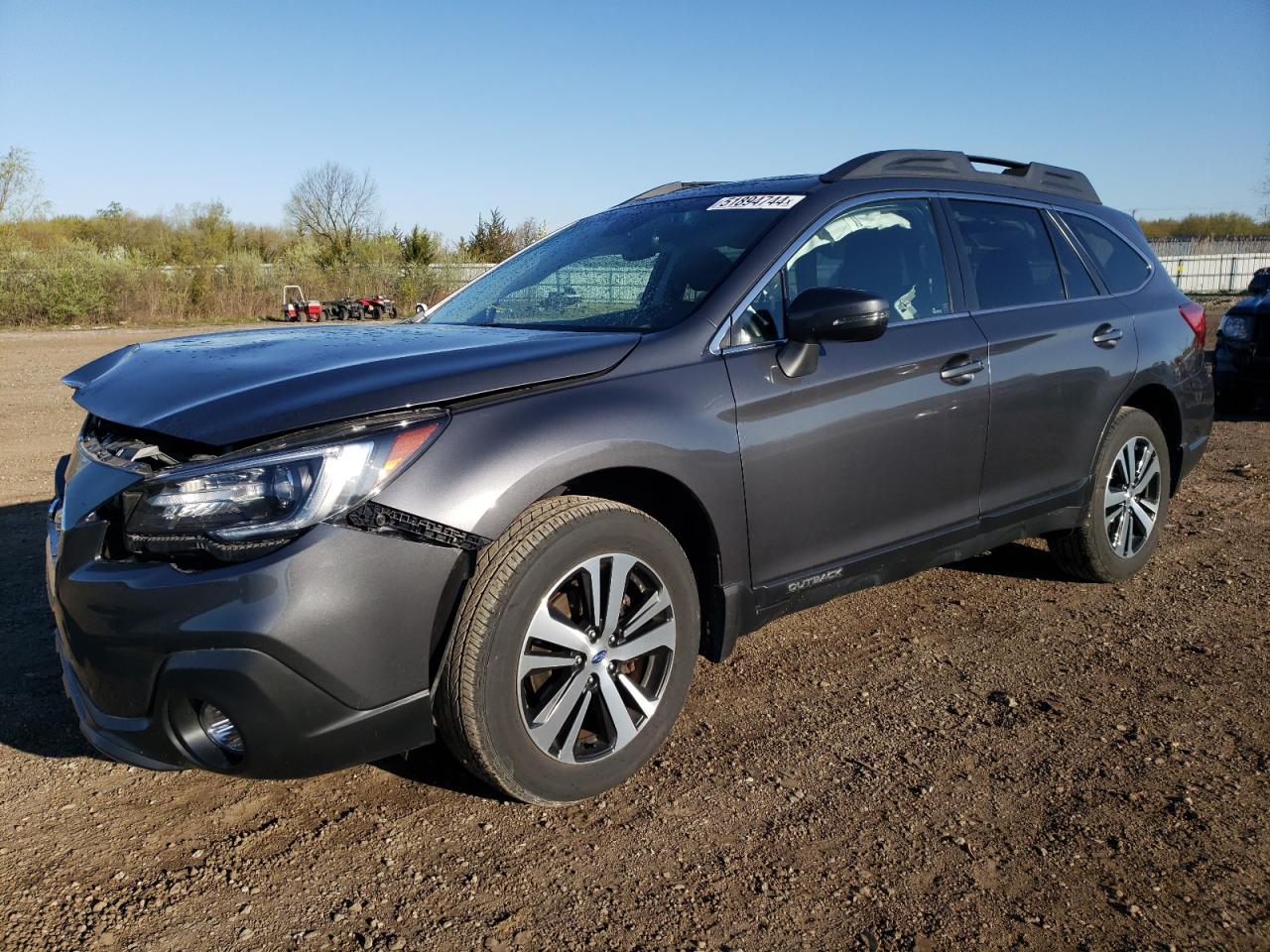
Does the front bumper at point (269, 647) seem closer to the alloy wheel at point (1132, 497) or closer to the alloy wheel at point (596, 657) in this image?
the alloy wheel at point (596, 657)

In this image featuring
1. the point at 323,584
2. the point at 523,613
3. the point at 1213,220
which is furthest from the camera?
the point at 1213,220

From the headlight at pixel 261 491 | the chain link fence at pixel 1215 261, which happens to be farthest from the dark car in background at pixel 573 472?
the chain link fence at pixel 1215 261

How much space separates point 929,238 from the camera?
3.92 metres

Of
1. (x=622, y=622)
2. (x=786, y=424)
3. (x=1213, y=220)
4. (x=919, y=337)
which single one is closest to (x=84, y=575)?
(x=622, y=622)

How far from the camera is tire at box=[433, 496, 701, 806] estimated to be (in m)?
2.56

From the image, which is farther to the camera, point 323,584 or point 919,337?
point 919,337

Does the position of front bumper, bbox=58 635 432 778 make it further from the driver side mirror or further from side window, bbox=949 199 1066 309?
side window, bbox=949 199 1066 309

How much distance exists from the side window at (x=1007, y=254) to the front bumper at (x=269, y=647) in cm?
259

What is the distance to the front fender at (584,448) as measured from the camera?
250cm

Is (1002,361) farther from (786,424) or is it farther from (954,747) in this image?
(954,747)

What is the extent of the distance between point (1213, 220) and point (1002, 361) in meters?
78.6

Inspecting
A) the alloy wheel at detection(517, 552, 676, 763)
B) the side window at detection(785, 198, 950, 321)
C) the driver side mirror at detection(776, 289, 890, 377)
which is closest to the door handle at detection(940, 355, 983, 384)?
the side window at detection(785, 198, 950, 321)

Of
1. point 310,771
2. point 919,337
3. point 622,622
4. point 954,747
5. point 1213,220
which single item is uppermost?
point 1213,220

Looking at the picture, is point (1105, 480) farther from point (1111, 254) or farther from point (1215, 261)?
point (1215, 261)
